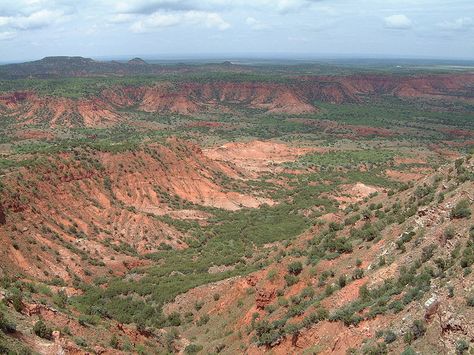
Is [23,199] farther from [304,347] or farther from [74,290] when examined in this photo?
[304,347]

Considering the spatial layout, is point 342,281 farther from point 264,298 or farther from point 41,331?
point 41,331

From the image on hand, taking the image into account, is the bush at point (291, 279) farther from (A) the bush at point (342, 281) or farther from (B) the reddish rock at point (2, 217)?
(B) the reddish rock at point (2, 217)

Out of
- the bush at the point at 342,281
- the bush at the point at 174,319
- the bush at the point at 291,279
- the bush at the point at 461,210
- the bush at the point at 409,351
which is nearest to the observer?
the bush at the point at 409,351

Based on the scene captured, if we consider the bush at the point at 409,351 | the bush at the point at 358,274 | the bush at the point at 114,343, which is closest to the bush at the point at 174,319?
the bush at the point at 114,343

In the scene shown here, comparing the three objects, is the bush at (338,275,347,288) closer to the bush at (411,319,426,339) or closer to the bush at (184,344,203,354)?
the bush at (411,319,426,339)

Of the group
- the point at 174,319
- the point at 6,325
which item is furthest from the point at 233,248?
the point at 6,325

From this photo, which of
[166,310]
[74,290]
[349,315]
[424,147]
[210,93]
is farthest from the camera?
Answer: [210,93]

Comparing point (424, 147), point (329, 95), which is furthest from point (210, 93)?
point (424, 147)
